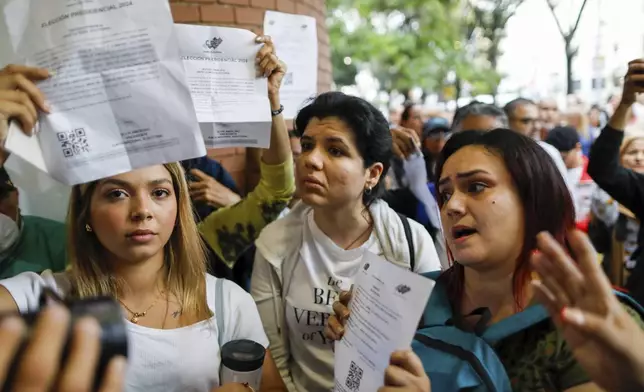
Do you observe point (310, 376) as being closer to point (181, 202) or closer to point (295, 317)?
point (295, 317)

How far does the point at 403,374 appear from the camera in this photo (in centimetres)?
107

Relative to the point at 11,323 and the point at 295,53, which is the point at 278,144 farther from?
the point at 11,323

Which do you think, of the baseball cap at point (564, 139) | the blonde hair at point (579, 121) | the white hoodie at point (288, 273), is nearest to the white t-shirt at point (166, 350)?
the white hoodie at point (288, 273)

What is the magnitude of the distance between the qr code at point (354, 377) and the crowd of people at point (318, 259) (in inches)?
4.5

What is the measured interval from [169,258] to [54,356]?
114 centimetres

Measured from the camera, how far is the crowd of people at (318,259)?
911 mm

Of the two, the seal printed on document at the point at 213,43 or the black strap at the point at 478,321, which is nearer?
the black strap at the point at 478,321

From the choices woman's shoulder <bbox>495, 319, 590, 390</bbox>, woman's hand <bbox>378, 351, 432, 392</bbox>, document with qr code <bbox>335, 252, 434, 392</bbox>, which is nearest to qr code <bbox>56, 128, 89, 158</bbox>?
document with qr code <bbox>335, 252, 434, 392</bbox>

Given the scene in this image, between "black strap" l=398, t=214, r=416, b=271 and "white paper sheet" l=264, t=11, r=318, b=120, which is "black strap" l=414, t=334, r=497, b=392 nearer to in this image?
"black strap" l=398, t=214, r=416, b=271

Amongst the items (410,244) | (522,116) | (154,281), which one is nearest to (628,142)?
(522,116)

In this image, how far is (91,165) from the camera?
1.20 meters

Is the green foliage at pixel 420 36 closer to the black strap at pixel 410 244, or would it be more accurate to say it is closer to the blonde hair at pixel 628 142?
the blonde hair at pixel 628 142

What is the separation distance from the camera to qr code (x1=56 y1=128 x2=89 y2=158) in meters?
1.17

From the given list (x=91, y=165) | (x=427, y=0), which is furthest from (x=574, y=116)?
(x=91, y=165)
